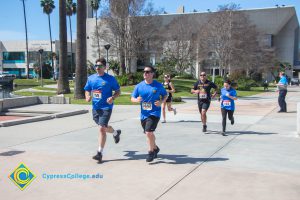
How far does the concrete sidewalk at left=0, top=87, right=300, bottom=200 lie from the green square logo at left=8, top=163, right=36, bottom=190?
0.09 m

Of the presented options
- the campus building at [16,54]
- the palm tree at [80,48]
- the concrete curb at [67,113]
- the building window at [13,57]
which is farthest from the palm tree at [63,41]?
the building window at [13,57]

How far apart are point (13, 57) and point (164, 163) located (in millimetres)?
97056

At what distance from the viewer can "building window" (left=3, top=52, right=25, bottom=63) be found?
314 ft

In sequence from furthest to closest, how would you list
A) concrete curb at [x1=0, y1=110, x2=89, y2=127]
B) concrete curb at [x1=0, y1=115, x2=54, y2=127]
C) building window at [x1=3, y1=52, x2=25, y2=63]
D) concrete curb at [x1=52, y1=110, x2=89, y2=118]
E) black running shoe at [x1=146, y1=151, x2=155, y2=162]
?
building window at [x1=3, y1=52, x2=25, y2=63]
concrete curb at [x1=52, y1=110, x2=89, y2=118]
concrete curb at [x1=0, y1=110, x2=89, y2=127]
concrete curb at [x1=0, y1=115, x2=54, y2=127]
black running shoe at [x1=146, y1=151, x2=155, y2=162]

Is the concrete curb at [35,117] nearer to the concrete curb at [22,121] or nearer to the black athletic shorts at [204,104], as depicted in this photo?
the concrete curb at [22,121]

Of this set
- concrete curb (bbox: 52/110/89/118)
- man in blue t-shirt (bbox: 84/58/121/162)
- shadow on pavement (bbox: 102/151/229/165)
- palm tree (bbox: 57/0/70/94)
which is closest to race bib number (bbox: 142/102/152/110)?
man in blue t-shirt (bbox: 84/58/121/162)

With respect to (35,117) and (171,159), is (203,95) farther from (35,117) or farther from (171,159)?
(35,117)

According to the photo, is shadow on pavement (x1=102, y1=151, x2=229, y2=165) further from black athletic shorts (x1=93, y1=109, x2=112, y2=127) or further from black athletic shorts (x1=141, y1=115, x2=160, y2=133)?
black athletic shorts (x1=93, y1=109, x2=112, y2=127)

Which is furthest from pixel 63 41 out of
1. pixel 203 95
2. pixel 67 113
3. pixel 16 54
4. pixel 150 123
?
pixel 16 54

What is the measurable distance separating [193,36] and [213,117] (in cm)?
3297

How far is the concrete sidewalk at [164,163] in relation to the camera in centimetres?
506

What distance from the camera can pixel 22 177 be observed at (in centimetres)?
577

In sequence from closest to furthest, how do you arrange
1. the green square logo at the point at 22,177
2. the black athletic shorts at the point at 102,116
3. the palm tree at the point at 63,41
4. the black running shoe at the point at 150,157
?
the green square logo at the point at 22,177
the black running shoe at the point at 150,157
the black athletic shorts at the point at 102,116
the palm tree at the point at 63,41

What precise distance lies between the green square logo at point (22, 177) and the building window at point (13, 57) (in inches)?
3715
